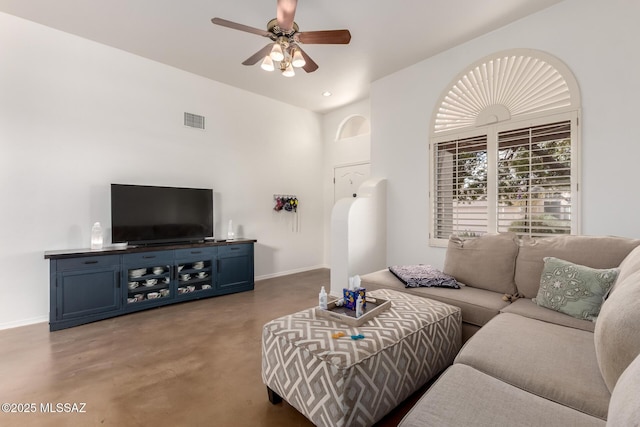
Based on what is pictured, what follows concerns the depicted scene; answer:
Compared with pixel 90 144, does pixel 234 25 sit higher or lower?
higher

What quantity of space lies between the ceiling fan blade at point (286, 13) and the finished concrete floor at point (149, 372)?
2.68 meters

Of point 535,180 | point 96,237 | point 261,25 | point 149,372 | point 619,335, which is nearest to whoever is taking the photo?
point 619,335

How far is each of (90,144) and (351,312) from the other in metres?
3.55

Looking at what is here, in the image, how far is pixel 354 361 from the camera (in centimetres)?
135

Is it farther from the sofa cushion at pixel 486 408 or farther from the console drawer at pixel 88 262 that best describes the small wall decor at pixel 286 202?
the sofa cushion at pixel 486 408

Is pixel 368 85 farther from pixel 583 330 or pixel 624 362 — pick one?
pixel 624 362

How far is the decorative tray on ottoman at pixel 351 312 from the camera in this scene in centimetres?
170

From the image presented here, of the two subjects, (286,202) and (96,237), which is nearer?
→ (96,237)

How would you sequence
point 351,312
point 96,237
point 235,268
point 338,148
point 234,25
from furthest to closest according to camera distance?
1. point 338,148
2. point 235,268
3. point 96,237
4. point 234,25
5. point 351,312

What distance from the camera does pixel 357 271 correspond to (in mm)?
3836

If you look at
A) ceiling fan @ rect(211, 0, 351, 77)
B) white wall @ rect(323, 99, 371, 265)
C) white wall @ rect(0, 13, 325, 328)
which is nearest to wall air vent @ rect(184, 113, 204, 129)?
white wall @ rect(0, 13, 325, 328)

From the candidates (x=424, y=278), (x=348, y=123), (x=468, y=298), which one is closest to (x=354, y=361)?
(x=468, y=298)

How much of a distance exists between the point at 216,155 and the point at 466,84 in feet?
11.6

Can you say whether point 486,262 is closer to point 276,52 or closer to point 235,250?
point 276,52
